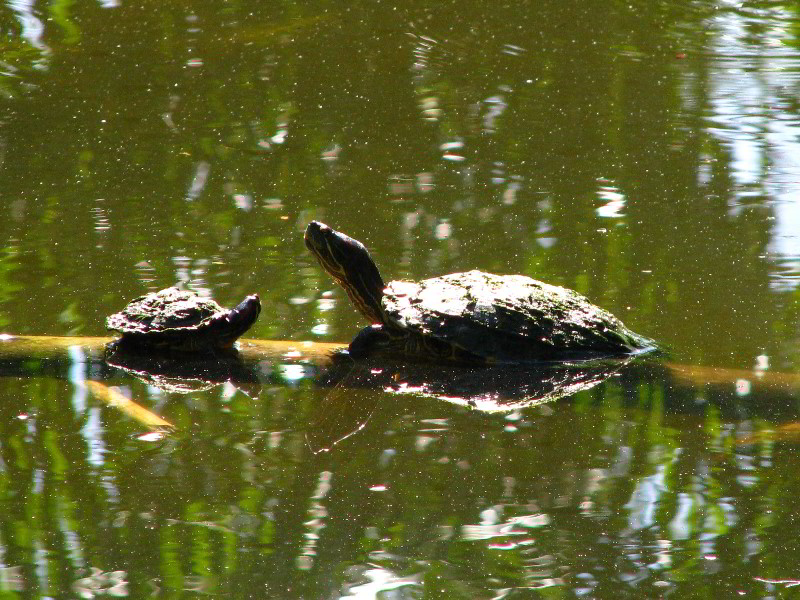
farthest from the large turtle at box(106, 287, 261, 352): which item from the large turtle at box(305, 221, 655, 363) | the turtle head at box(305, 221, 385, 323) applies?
the turtle head at box(305, 221, 385, 323)

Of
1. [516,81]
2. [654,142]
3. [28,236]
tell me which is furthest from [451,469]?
[516,81]

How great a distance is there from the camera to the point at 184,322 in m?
3.54

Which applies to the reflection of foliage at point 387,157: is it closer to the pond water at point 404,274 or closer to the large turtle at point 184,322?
the pond water at point 404,274

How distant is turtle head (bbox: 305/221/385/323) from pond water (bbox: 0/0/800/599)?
151 mm

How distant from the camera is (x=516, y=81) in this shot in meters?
7.46

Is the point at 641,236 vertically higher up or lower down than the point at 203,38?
lower down

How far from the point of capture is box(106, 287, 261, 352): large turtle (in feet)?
11.6

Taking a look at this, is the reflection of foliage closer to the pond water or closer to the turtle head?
the pond water

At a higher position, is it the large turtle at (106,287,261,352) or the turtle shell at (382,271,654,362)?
the large turtle at (106,287,261,352)

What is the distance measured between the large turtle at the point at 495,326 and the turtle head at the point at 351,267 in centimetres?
15

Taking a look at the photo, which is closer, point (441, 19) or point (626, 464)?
point (626, 464)

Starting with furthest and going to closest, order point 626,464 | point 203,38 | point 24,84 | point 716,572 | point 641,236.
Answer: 1. point 203,38
2. point 24,84
3. point 641,236
4. point 626,464
5. point 716,572

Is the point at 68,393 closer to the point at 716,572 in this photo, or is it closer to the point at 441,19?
the point at 716,572

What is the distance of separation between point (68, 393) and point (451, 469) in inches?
52.1
